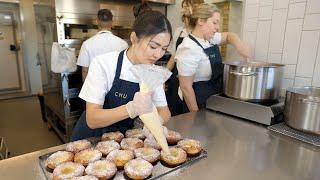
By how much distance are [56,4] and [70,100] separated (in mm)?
955

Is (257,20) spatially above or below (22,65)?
above

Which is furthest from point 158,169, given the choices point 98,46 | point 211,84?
point 98,46

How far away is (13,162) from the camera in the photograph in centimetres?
80

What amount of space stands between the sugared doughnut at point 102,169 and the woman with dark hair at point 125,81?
179 mm

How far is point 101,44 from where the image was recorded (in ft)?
7.19

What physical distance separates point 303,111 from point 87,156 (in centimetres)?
87

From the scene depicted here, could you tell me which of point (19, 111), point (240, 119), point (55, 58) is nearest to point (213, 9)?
point (240, 119)

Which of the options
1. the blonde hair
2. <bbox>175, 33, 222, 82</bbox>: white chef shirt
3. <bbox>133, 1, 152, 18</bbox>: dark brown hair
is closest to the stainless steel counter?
<bbox>175, 33, 222, 82</bbox>: white chef shirt

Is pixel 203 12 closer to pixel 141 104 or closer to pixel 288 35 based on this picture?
pixel 288 35

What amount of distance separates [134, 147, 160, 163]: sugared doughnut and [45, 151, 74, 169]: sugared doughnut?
0.74ft

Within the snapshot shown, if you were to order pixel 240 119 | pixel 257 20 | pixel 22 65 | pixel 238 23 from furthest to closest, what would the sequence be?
pixel 22 65 < pixel 238 23 < pixel 257 20 < pixel 240 119

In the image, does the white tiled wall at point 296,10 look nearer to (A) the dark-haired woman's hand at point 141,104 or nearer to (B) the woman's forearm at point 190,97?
(B) the woman's forearm at point 190,97

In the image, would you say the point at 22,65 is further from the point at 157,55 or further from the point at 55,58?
the point at 157,55

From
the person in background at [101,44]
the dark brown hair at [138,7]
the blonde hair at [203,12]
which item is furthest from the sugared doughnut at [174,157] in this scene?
the dark brown hair at [138,7]
